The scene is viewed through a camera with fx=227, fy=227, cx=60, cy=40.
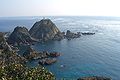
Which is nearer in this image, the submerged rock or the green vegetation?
the green vegetation

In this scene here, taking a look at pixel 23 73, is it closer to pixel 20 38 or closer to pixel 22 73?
pixel 22 73

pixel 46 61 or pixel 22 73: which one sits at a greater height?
pixel 22 73

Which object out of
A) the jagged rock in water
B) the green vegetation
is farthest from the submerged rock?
the jagged rock in water

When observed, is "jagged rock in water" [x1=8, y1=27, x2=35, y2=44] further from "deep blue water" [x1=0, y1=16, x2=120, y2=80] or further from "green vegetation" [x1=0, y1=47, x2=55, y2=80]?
"green vegetation" [x1=0, y1=47, x2=55, y2=80]

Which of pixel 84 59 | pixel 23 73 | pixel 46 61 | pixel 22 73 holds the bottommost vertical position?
pixel 84 59

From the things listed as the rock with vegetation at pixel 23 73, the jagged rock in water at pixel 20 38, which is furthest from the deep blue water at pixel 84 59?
the rock with vegetation at pixel 23 73

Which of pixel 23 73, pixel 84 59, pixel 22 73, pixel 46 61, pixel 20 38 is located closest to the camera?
pixel 23 73

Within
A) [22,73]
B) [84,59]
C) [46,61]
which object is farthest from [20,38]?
[22,73]

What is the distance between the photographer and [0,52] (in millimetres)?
124812

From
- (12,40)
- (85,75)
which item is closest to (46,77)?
(85,75)

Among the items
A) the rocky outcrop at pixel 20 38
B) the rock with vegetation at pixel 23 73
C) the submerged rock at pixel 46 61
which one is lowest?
the submerged rock at pixel 46 61

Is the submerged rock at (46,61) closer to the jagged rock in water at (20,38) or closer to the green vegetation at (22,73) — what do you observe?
the green vegetation at (22,73)

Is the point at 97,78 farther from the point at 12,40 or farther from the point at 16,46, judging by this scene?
the point at 12,40

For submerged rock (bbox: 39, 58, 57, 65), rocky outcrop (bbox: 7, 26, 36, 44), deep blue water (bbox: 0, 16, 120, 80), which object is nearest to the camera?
deep blue water (bbox: 0, 16, 120, 80)
